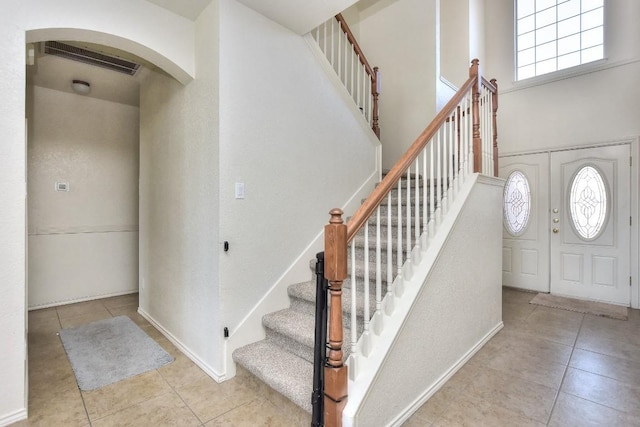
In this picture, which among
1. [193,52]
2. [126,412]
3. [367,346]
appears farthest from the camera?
[193,52]

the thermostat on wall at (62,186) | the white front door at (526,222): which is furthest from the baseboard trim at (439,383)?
the thermostat on wall at (62,186)

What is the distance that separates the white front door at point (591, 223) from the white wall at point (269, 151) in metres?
3.44

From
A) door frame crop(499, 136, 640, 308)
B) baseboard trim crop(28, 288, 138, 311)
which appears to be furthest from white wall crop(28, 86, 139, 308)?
door frame crop(499, 136, 640, 308)

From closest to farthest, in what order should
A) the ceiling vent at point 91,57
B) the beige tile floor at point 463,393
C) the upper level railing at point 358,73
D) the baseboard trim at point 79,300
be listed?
the beige tile floor at point 463,393
the ceiling vent at point 91,57
the upper level railing at point 358,73
the baseboard trim at point 79,300

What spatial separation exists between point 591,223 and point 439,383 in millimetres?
3625

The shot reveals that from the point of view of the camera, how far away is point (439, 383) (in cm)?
214

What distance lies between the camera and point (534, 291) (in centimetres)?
462

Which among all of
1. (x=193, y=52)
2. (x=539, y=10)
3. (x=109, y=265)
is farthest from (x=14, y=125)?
(x=539, y=10)

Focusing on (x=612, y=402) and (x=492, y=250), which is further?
(x=492, y=250)

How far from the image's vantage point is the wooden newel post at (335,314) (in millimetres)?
1471

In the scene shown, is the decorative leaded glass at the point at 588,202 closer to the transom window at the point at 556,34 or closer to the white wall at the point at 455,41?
the transom window at the point at 556,34

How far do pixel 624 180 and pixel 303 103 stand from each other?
4.20 m

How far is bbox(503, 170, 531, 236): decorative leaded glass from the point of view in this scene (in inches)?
186

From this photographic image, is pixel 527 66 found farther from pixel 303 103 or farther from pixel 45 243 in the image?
pixel 45 243
